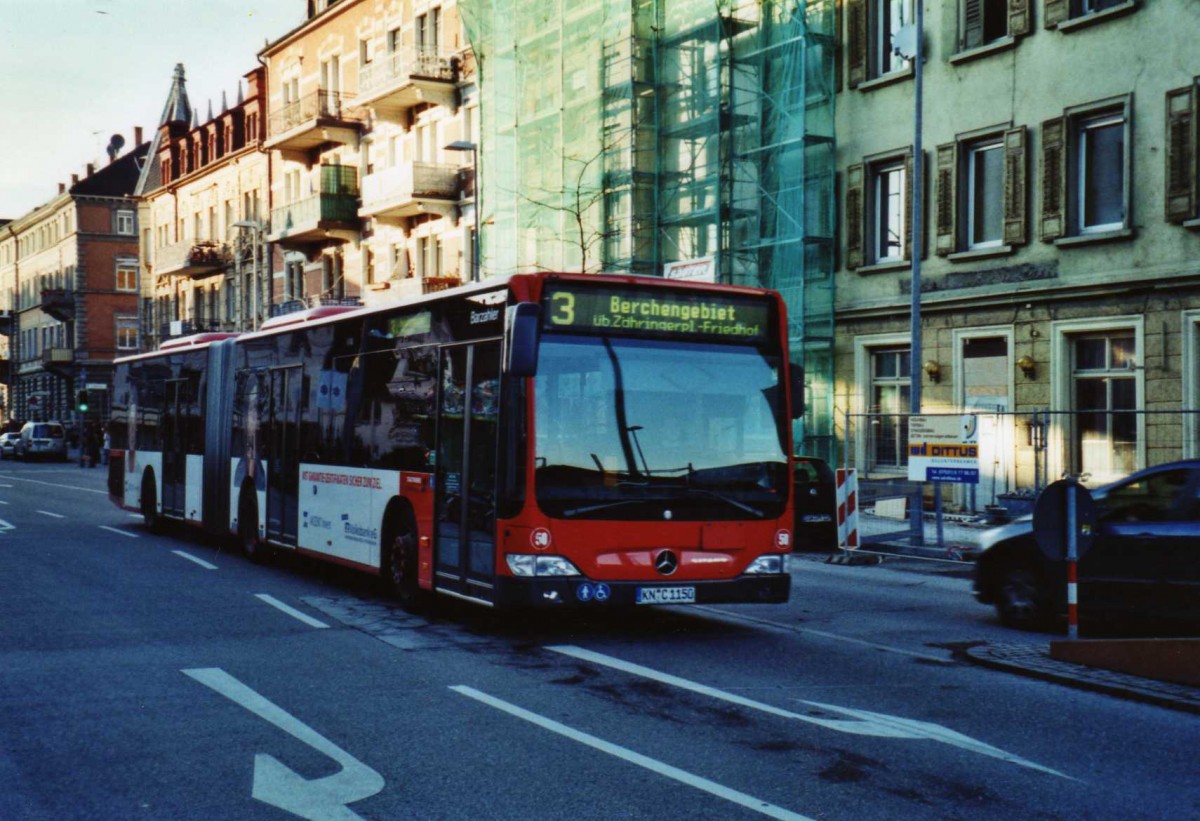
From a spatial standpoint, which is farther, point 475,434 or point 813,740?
point 475,434

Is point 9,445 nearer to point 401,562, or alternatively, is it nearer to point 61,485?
point 61,485

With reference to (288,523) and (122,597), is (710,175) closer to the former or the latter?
(288,523)

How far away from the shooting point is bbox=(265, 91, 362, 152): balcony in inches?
1950

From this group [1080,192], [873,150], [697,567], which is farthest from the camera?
[873,150]

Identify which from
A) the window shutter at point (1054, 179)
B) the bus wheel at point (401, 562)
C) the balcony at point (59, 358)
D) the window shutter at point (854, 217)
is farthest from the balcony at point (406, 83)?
the balcony at point (59, 358)

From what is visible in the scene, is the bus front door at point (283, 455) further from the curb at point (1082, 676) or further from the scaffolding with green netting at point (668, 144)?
the scaffolding with green netting at point (668, 144)

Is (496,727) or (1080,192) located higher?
(1080,192)

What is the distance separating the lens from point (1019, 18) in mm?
24922

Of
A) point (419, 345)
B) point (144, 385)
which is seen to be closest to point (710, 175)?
point (144, 385)

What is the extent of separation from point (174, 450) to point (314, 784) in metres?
16.3

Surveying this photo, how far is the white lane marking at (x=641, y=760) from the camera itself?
6.34 meters

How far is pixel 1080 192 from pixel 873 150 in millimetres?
5265

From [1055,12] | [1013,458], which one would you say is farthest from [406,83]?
[1013,458]

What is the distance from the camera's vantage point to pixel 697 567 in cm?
1159
